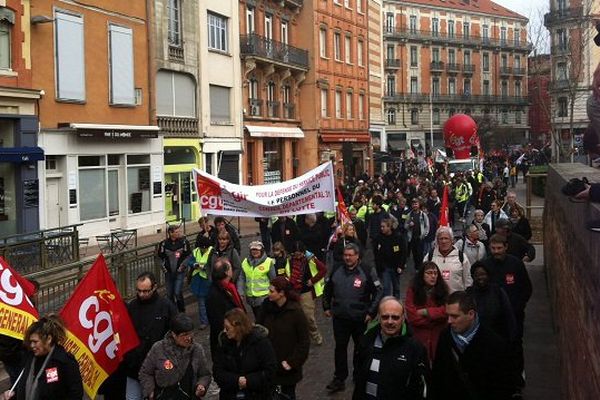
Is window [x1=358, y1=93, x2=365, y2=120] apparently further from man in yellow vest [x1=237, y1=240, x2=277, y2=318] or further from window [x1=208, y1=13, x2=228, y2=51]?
man in yellow vest [x1=237, y1=240, x2=277, y2=318]

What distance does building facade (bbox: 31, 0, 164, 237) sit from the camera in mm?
21359

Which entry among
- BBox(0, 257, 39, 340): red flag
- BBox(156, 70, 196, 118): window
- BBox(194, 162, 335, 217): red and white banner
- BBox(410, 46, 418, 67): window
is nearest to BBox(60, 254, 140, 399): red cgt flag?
BBox(0, 257, 39, 340): red flag

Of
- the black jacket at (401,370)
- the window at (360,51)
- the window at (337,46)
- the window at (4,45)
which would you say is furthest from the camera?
the window at (360,51)

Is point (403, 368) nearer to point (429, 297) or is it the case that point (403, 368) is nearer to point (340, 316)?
point (429, 297)

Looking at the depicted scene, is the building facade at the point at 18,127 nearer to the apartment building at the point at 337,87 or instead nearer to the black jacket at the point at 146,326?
the black jacket at the point at 146,326

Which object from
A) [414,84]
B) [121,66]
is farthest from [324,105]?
[414,84]

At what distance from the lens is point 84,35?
22.7 metres

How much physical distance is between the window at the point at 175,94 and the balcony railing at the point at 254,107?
5.60m

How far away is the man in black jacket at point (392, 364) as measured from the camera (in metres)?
5.00

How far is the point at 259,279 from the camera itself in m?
9.59

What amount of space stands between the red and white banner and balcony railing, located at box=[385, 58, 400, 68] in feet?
239

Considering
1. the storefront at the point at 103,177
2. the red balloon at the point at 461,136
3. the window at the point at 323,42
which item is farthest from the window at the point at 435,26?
the storefront at the point at 103,177

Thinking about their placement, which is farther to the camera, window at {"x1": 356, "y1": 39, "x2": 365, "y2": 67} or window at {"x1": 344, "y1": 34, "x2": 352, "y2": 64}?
window at {"x1": 356, "y1": 39, "x2": 365, "y2": 67}

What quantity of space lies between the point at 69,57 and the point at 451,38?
234 feet
